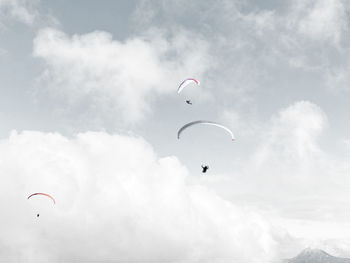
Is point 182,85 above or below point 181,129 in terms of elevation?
above

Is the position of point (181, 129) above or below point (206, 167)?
above

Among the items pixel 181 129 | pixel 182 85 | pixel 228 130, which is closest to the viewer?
pixel 228 130

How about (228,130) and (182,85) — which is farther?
(182,85)

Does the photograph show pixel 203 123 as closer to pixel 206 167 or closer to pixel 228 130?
pixel 228 130

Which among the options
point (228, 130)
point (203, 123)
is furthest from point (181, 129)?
point (228, 130)

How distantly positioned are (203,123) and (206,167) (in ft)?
26.4

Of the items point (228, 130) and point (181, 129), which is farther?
point (181, 129)

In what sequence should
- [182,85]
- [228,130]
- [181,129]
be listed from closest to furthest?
[228,130]
[181,129]
[182,85]

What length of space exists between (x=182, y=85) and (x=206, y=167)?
17969 millimetres

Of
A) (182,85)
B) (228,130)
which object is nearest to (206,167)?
(228,130)

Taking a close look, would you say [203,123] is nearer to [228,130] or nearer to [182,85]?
[228,130]

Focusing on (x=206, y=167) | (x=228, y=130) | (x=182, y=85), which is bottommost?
(x=206, y=167)

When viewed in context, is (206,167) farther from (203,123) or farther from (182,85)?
(182,85)

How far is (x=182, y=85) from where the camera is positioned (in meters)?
65.4
